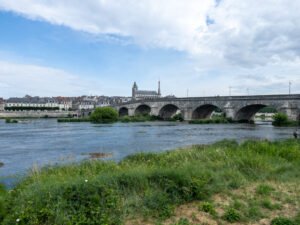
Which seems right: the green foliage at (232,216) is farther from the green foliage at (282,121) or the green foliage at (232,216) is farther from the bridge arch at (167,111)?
the bridge arch at (167,111)

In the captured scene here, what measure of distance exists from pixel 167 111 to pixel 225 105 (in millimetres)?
30732

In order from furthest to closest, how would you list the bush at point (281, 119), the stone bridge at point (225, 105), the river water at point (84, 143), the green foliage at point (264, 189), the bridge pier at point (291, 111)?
1. the stone bridge at point (225, 105)
2. the bush at point (281, 119)
3. the bridge pier at point (291, 111)
4. the river water at point (84, 143)
5. the green foliage at point (264, 189)

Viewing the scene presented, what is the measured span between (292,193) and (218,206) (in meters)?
2.56

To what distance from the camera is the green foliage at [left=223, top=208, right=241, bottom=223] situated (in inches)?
274

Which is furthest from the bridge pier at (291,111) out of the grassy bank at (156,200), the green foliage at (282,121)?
the grassy bank at (156,200)

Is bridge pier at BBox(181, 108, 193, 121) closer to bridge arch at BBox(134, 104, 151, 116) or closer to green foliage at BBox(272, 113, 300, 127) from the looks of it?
bridge arch at BBox(134, 104, 151, 116)

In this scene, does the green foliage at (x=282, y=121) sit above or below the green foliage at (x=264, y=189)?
above

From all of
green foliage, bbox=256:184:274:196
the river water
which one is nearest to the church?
the river water

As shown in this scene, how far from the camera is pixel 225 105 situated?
2805 inches

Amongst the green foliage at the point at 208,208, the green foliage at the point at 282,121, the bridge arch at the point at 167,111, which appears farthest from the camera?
the bridge arch at the point at 167,111

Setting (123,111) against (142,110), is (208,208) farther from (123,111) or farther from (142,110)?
(123,111)

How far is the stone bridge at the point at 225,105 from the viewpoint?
58.7 m

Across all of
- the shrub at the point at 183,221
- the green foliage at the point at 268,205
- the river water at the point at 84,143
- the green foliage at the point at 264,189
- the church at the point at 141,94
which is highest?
the church at the point at 141,94

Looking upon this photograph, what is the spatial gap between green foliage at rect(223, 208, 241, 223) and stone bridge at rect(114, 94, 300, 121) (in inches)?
2206
